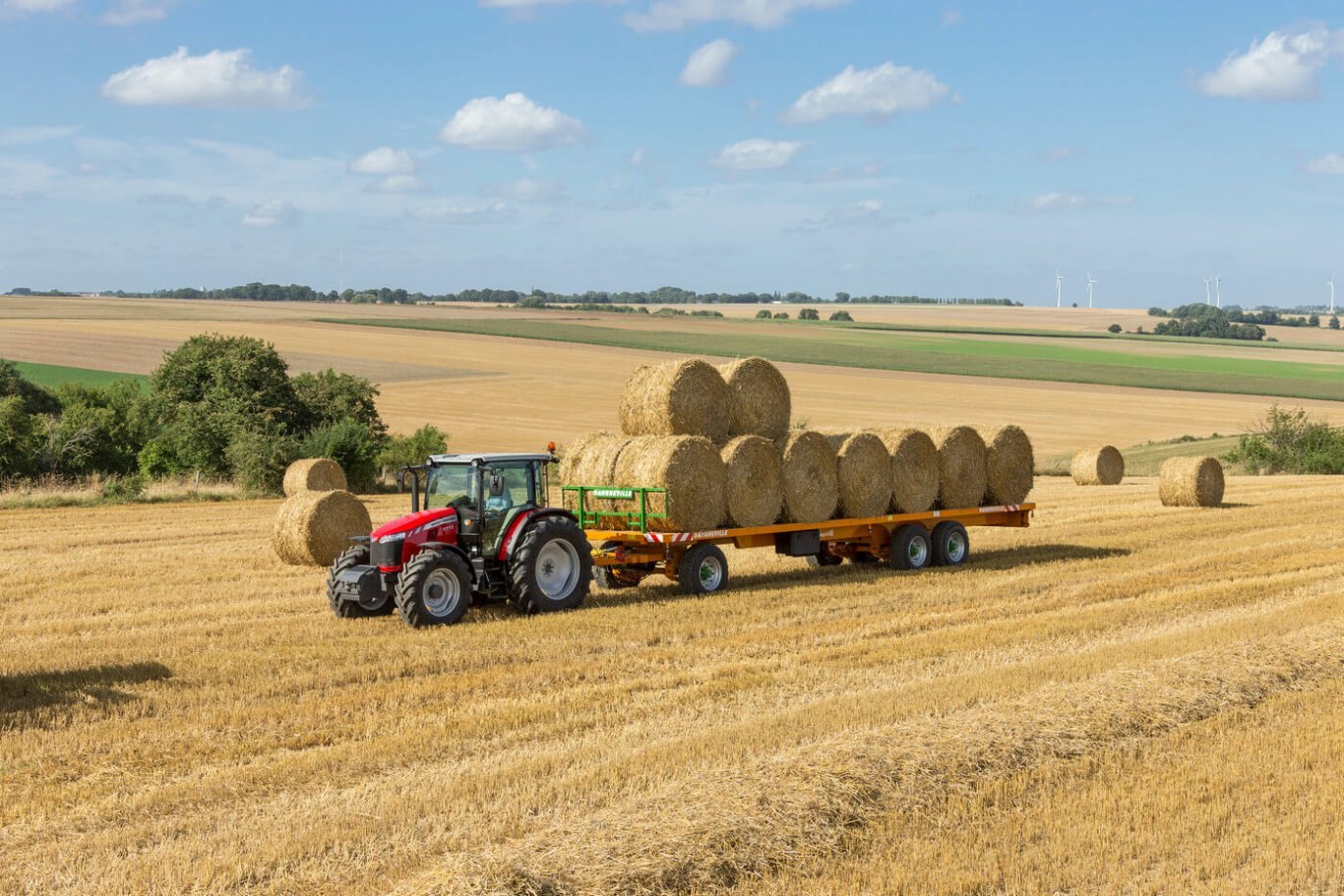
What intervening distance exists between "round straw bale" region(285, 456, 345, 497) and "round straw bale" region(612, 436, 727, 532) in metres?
13.0

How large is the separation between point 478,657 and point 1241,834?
6296 mm

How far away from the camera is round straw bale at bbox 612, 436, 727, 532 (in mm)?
14766

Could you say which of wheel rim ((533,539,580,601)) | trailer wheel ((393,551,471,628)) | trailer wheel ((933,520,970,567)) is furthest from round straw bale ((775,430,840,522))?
trailer wheel ((393,551,471,628))

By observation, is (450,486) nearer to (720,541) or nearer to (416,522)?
(416,522)

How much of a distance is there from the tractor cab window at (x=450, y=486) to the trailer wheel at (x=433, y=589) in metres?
0.96

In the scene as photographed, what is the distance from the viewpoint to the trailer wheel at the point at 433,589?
41.5ft

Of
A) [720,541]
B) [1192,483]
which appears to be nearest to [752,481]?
[720,541]

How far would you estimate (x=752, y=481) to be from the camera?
15523 mm

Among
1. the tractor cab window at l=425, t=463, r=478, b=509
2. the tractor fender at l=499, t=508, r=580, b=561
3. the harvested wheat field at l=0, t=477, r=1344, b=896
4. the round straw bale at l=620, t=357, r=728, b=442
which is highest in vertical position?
the round straw bale at l=620, t=357, r=728, b=442

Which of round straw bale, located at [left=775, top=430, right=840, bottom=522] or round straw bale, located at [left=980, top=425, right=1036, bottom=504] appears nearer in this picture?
round straw bale, located at [left=775, top=430, right=840, bottom=522]

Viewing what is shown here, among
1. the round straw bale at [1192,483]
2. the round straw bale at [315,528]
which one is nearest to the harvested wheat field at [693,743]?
the round straw bale at [315,528]

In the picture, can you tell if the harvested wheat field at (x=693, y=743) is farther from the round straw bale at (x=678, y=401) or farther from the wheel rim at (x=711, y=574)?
the round straw bale at (x=678, y=401)

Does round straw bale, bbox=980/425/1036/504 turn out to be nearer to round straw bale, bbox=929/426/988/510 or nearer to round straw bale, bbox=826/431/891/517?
round straw bale, bbox=929/426/988/510

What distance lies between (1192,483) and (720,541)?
46.1 ft
